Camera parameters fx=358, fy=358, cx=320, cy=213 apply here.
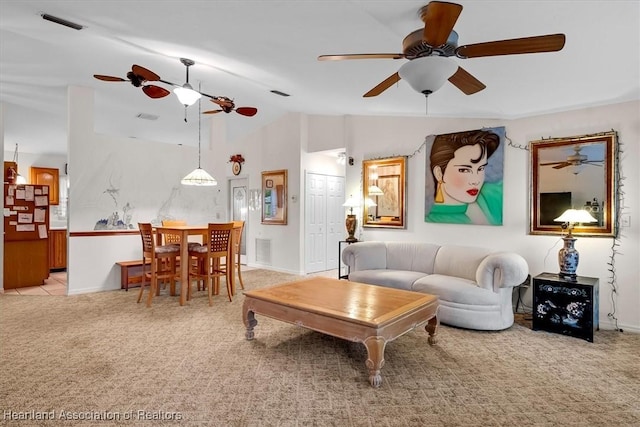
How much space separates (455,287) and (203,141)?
6.29 meters

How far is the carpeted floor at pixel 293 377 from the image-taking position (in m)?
2.13

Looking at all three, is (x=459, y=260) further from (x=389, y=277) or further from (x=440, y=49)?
(x=440, y=49)

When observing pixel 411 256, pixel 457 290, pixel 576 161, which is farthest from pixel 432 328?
pixel 576 161

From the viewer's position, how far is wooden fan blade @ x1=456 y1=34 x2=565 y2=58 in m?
1.96

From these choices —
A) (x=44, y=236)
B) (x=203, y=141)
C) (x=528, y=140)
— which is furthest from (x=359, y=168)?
(x=44, y=236)

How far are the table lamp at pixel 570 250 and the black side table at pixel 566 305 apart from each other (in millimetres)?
83

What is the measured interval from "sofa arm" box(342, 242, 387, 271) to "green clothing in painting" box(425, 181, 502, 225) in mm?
908

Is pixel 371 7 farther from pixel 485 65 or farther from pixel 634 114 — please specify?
pixel 634 114

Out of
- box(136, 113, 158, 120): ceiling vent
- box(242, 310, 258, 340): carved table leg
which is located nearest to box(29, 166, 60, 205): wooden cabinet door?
box(136, 113, 158, 120): ceiling vent

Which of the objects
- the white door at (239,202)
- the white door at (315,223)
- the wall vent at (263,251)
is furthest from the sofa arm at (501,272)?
the white door at (239,202)

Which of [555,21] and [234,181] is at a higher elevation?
[555,21]

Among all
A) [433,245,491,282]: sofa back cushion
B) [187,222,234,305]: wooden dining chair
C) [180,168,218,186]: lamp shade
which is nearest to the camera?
[433,245,491,282]: sofa back cushion

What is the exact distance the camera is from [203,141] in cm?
795

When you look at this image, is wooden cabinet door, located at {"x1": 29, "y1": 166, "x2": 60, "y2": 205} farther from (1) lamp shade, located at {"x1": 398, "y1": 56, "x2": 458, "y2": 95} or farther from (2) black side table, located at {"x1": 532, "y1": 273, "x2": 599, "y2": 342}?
(2) black side table, located at {"x1": 532, "y1": 273, "x2": 599, "y2": 342}
